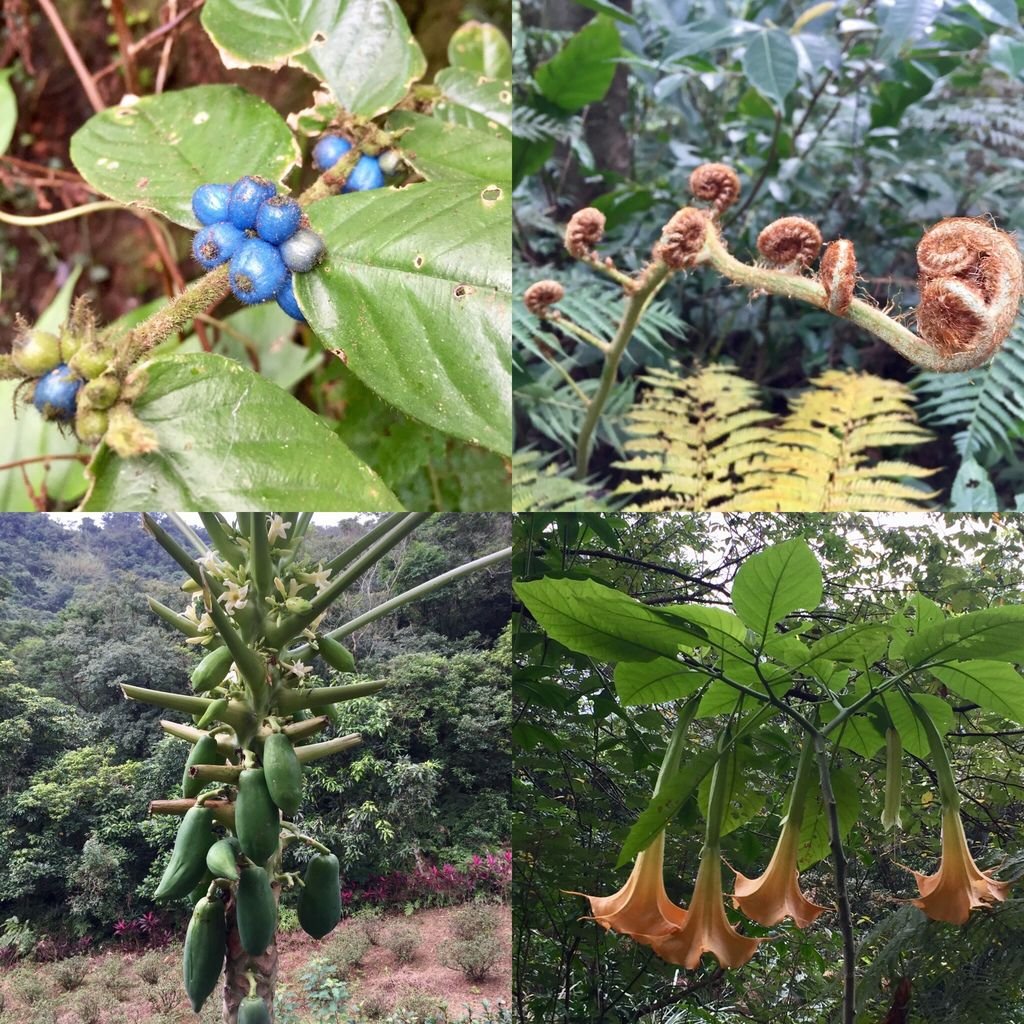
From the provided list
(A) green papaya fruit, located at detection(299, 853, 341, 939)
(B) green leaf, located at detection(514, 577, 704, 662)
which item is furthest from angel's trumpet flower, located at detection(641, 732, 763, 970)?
(A) green papaya fruit, located at detection(299, 853, 341, 939)

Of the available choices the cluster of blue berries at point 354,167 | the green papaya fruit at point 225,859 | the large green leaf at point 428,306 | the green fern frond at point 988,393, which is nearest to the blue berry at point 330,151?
the cluster of blue berries at point 354,167

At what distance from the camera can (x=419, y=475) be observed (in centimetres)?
60

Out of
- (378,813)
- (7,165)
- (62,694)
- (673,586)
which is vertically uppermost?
(7,165)

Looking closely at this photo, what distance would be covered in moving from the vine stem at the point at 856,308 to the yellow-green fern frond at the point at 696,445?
373mm

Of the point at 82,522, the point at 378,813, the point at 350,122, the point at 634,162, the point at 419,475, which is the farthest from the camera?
the point at 634,162

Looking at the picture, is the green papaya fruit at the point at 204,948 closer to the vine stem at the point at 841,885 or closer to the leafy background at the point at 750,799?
the leafy background at the point at 750,799

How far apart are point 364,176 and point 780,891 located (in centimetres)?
47

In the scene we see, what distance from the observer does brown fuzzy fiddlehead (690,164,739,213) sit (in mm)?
511

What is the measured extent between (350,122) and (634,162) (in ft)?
3.12

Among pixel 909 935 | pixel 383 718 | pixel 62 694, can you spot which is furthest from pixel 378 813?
pixel 909 935

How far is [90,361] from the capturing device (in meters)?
0.35

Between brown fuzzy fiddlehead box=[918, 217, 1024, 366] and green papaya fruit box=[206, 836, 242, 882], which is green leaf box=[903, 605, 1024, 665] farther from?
green papaya fruit box=[206, 836, 242, 882]

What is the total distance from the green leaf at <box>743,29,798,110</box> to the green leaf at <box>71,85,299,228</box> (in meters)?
0.50

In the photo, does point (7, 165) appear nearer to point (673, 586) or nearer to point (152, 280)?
point (152, 280)
